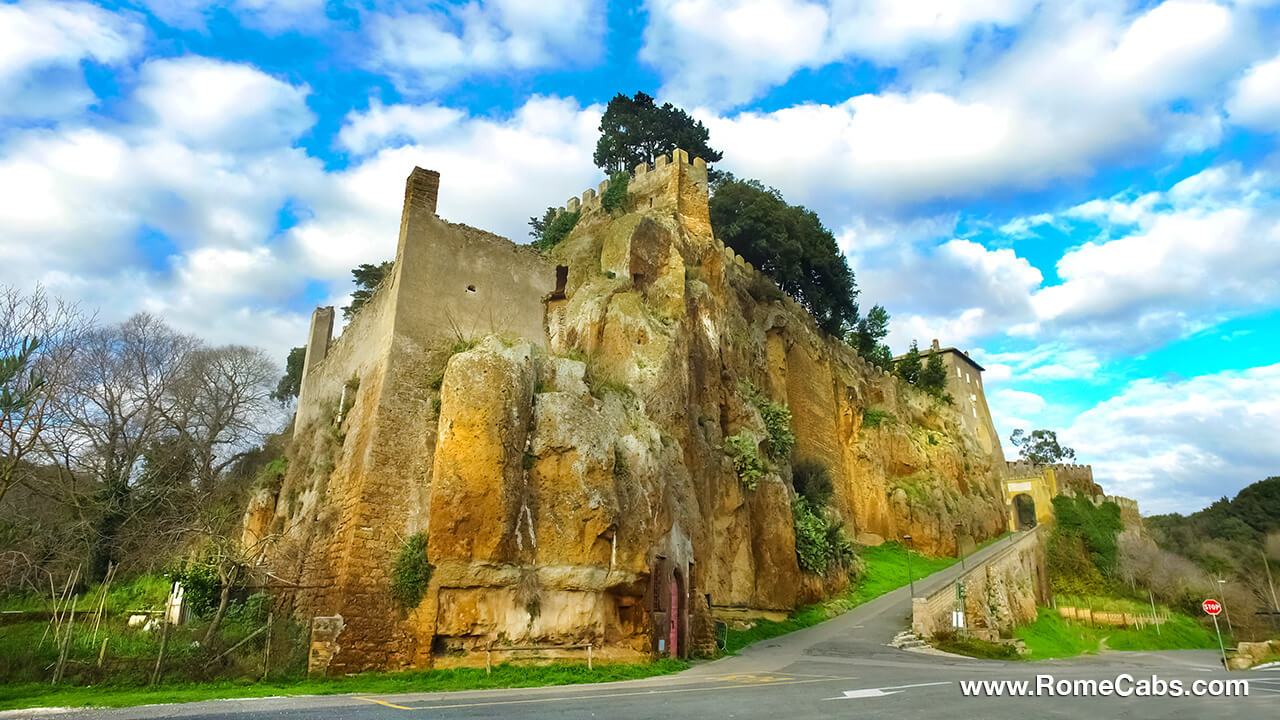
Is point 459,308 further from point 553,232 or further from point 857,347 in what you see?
point 857,347

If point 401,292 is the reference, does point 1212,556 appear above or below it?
below

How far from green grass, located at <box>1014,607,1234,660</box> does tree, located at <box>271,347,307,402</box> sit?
3934 cm

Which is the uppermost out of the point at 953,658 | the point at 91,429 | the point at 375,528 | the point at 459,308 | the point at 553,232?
the point at 553,232

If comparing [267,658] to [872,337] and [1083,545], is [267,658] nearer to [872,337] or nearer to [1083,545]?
[872,337]

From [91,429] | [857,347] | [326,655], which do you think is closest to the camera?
[326,655]

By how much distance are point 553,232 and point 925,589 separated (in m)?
22.6

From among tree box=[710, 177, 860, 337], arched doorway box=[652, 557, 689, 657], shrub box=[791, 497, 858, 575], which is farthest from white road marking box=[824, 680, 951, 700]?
tree box=[710, 177, 860, 337]

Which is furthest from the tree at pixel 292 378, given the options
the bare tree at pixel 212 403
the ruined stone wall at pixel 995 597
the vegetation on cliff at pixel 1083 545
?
the vegetation on cliff at pixel 1083 545

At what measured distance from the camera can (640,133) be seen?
42.8 m

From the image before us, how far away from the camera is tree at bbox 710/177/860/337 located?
1580 inches

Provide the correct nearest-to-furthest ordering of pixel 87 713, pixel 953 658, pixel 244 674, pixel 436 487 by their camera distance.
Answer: pixel 87 713 < pixel 244 674 < pixel 436 487 < pixel 953 658

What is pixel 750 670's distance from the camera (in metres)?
17.8

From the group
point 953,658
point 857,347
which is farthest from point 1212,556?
point 953,658

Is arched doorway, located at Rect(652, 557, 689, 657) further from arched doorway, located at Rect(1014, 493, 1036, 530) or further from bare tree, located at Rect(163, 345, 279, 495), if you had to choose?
arched doorway, located at Rect(1014, 493, 1036, 530)
